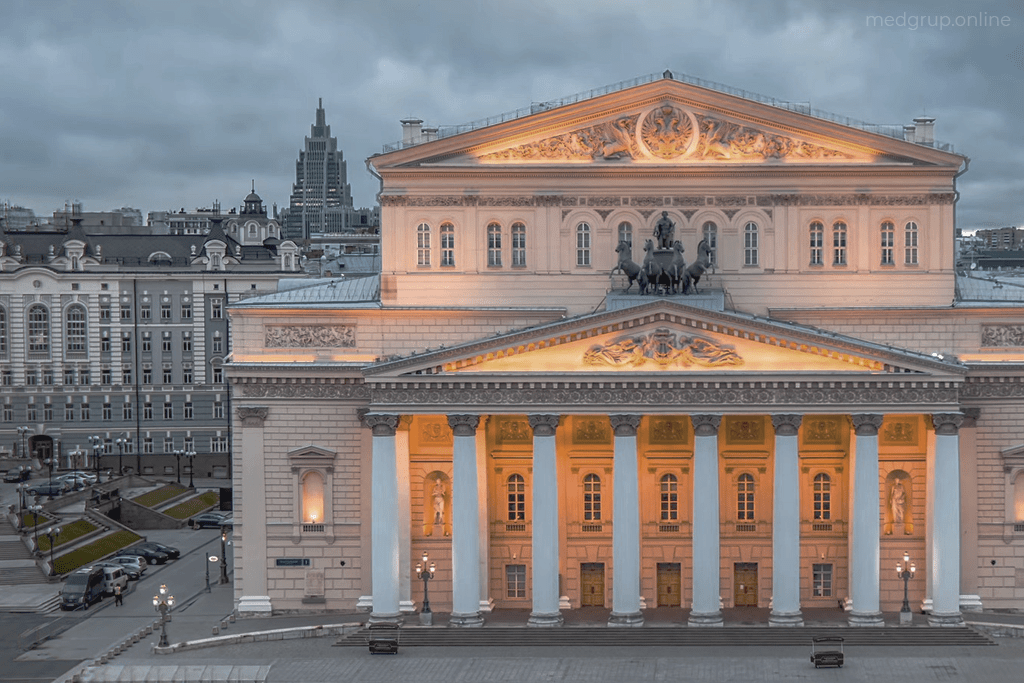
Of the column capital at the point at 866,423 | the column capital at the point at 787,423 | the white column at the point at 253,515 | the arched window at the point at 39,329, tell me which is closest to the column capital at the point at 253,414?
the white column at the point at 253,515

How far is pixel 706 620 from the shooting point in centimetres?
6056

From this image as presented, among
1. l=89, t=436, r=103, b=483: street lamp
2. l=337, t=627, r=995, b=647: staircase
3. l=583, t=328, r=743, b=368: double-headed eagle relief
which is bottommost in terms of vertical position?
l=337, t=627, r=995, b=647: staircase

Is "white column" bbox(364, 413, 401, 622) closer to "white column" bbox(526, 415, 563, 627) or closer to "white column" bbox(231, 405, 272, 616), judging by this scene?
"white column" bbox(231, 405, 272, 616)

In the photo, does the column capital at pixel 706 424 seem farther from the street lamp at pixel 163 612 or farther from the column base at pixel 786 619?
the street lamp at pixel 163 612

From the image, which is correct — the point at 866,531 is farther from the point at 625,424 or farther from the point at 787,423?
the point at 625,424

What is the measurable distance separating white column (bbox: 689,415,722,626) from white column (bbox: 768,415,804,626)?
7.51ft

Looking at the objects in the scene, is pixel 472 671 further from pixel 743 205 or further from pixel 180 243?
pixel 180 243

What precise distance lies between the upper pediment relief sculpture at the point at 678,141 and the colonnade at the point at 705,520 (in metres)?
11.4

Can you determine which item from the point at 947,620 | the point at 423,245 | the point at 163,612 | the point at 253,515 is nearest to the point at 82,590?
the point at 163,612

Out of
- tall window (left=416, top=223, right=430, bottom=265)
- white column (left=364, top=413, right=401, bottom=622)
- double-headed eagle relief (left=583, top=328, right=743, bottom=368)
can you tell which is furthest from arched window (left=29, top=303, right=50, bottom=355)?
double-headed eagle relief (left=583, top=328, right=743, bottom=368)

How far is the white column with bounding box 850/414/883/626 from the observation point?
6041 centimetres

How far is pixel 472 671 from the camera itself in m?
56.3

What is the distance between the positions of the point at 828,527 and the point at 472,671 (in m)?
17.0

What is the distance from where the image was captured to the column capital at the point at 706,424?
60.2m
